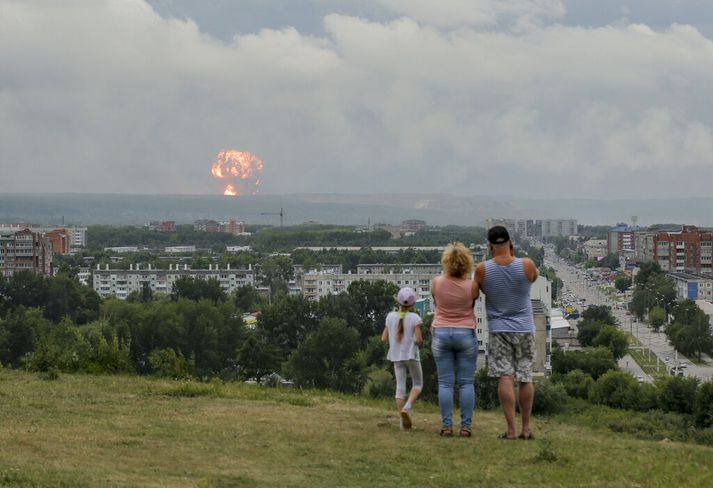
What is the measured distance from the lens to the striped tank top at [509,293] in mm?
8477

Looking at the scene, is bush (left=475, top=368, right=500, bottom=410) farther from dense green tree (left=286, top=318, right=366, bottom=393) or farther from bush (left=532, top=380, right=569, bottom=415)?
dense green tree (left=286, top=318, right=366, bottom=393)

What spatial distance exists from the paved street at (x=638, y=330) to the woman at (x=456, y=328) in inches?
1367

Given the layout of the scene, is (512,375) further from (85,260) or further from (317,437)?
(85,260)

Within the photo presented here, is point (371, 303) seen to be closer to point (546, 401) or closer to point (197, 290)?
point (197, 290)

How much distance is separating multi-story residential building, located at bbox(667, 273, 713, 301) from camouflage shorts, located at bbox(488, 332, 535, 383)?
85908 mm

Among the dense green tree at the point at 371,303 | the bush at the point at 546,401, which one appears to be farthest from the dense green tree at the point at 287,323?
the bush at the point at 546,401

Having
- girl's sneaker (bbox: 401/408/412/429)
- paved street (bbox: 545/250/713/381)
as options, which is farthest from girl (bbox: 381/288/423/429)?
paved street (bbox: 545/250/713/381)

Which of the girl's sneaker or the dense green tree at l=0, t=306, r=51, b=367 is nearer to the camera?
the girl's sneaker

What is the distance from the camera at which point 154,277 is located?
95375 mm

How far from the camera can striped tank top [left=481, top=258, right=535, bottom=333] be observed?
848 cm

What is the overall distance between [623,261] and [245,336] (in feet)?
371

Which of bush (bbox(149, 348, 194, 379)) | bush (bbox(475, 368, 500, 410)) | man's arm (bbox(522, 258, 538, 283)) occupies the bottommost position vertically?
bush (bbox(475, 368, 500, 410))

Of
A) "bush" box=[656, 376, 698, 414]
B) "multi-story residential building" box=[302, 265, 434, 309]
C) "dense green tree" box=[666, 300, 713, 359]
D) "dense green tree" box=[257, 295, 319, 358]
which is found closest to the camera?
"bush" box=[656, 376, 698, 414]

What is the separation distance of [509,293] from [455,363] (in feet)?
2.37
